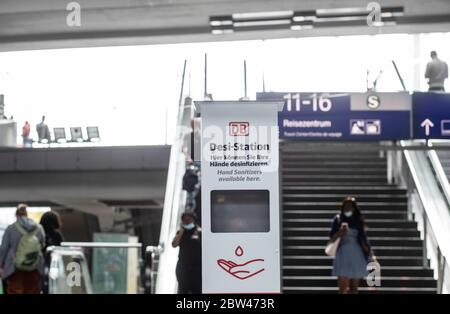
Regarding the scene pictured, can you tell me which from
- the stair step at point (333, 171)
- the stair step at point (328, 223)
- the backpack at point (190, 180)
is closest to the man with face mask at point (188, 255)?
the backpack at point (190, 180)

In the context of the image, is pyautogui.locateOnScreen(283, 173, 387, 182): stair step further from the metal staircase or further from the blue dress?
the blue dress

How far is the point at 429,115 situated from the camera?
480cm

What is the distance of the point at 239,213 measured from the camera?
4.12 metres

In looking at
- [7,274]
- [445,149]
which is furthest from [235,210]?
[7,274]

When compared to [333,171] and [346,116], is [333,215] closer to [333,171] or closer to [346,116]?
[333,171]

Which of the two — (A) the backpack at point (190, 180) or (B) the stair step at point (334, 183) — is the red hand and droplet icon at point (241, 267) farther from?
(B) the stair step at point (334, 183)

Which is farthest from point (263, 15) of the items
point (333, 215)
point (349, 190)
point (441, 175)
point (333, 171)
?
point (333, 171)

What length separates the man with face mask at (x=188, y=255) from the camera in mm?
4949

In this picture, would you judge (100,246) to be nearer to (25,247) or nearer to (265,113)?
(25,247)

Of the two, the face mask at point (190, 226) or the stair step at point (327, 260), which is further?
the stair step at point (327, 260)

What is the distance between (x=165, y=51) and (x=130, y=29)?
0.80 ft
